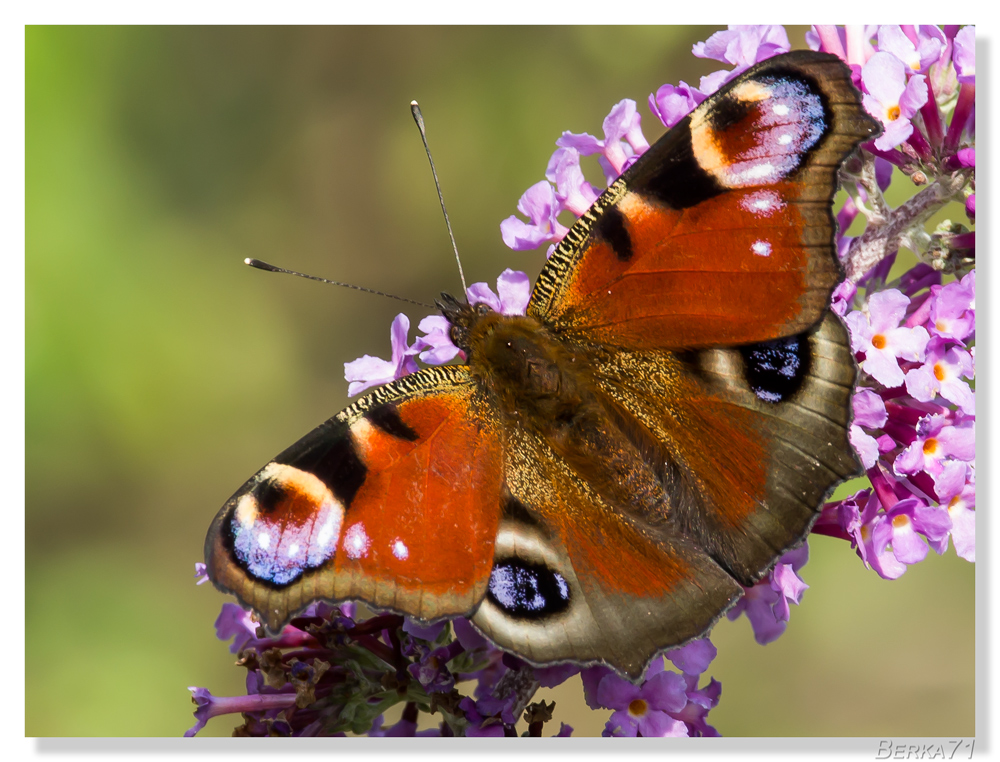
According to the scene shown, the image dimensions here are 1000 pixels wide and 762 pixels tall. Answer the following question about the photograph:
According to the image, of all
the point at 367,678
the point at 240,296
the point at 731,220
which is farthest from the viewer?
the point at 240,296

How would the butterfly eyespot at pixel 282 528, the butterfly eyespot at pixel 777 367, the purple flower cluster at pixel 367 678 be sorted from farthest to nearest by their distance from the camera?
the purple flower cluster at pixel 367 678 < the butterfly eyespot at pixel 777 367 < the butterfly eyespot at pixel 282 528

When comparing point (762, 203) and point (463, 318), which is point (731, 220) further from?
point (463, 318)

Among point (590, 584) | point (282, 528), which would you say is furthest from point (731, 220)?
point (282, 528)

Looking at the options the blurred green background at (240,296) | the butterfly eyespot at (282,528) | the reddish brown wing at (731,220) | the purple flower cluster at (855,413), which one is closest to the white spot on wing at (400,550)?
the butterfly eyespot at (282,528)

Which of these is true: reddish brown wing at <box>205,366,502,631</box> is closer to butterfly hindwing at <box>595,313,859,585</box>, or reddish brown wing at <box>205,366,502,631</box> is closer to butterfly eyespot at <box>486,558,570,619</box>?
butterfly eyespot at <box>486,558,570,619</box>

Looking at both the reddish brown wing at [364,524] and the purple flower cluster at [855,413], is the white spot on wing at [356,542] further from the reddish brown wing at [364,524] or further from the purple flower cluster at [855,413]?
the purple flower cluster at [855,413]

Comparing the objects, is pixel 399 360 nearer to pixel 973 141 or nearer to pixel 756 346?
pixel 756 346

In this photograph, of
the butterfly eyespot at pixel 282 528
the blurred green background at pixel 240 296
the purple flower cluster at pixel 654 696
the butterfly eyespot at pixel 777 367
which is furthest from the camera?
the blurred green background at pixel 240 296
